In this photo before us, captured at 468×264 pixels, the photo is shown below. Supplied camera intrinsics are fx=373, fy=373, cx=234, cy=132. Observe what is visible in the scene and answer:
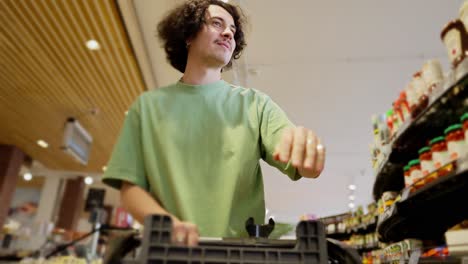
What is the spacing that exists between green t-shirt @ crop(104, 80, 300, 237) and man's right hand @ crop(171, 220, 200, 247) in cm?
24

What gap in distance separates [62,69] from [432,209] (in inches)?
169

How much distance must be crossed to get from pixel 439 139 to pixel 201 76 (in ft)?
3.60

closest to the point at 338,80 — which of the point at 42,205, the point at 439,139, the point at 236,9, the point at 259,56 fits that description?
the point at 259,56

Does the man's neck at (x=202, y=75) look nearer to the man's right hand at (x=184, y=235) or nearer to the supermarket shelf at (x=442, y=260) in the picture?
the man's right hand at (x=184, y=235)

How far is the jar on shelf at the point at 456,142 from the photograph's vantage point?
4.50 feet

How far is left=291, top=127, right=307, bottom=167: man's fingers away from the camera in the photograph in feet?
1.75

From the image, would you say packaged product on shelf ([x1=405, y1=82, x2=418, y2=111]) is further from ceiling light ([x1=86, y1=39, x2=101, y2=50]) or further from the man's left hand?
ceiling light ([x1=86, y1=39, x2=101, y2=50])

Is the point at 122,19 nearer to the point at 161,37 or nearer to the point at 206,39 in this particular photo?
the point at 161,37

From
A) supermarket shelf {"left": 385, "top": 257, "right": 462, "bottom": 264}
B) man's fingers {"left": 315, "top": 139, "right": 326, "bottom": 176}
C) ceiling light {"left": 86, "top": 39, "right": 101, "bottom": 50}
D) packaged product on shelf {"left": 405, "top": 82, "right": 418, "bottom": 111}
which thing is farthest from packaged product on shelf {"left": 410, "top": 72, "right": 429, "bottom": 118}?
ceiling light {"left": 86, "top": 39, "right": 101, "bottom": 50}

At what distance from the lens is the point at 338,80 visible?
4.61m

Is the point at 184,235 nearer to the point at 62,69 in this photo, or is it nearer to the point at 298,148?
the point at 298,148

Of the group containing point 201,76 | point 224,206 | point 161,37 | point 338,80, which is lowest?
point 224,206

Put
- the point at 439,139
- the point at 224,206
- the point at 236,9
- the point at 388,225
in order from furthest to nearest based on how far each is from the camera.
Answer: the point at 388,225 < the point at 439,139 < the point at 236,9 < the point at 224,206

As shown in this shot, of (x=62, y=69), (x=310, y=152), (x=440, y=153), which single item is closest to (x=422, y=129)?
Answer: (x=440, y=153)
